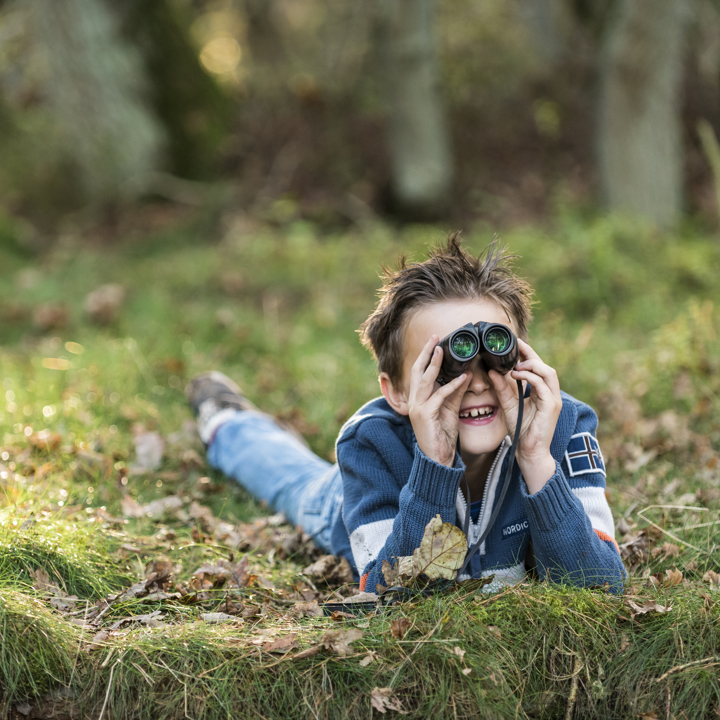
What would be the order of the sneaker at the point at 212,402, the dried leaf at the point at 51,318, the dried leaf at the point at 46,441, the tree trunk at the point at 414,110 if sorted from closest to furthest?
the dried leaf at the point at 46,441, the sneaker at the point at 212,402, the dried leaf at the point at 51,318, the tree trunk at the point at 414,110

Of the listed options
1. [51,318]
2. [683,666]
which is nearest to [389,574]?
[683,666]

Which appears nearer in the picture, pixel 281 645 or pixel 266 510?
pixel 281 645

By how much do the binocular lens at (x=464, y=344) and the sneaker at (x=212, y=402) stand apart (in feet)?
7.29

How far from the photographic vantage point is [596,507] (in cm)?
278

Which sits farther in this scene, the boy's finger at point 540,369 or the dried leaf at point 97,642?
the boy's finger at point 540,369

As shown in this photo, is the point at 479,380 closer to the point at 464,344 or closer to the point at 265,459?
the point at 464,344

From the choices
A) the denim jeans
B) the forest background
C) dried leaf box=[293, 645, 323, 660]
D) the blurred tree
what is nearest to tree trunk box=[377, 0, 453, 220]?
the forest background

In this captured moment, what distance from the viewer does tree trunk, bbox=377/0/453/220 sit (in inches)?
355

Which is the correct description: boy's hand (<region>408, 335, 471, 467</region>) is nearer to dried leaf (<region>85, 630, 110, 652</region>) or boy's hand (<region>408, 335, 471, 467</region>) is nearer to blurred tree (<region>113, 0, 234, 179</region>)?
dried leaf (<region>85, 630, 110, 652</region>)

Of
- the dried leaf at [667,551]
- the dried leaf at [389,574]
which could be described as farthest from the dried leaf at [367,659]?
the dried leaf at [667,551]

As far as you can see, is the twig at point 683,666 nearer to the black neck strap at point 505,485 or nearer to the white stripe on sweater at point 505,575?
the white stripe on sweater at point 505,575

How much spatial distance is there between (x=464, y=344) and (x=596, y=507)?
0.83 metres

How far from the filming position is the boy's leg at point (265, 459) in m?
3.54

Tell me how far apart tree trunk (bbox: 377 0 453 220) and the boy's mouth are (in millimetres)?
7026
